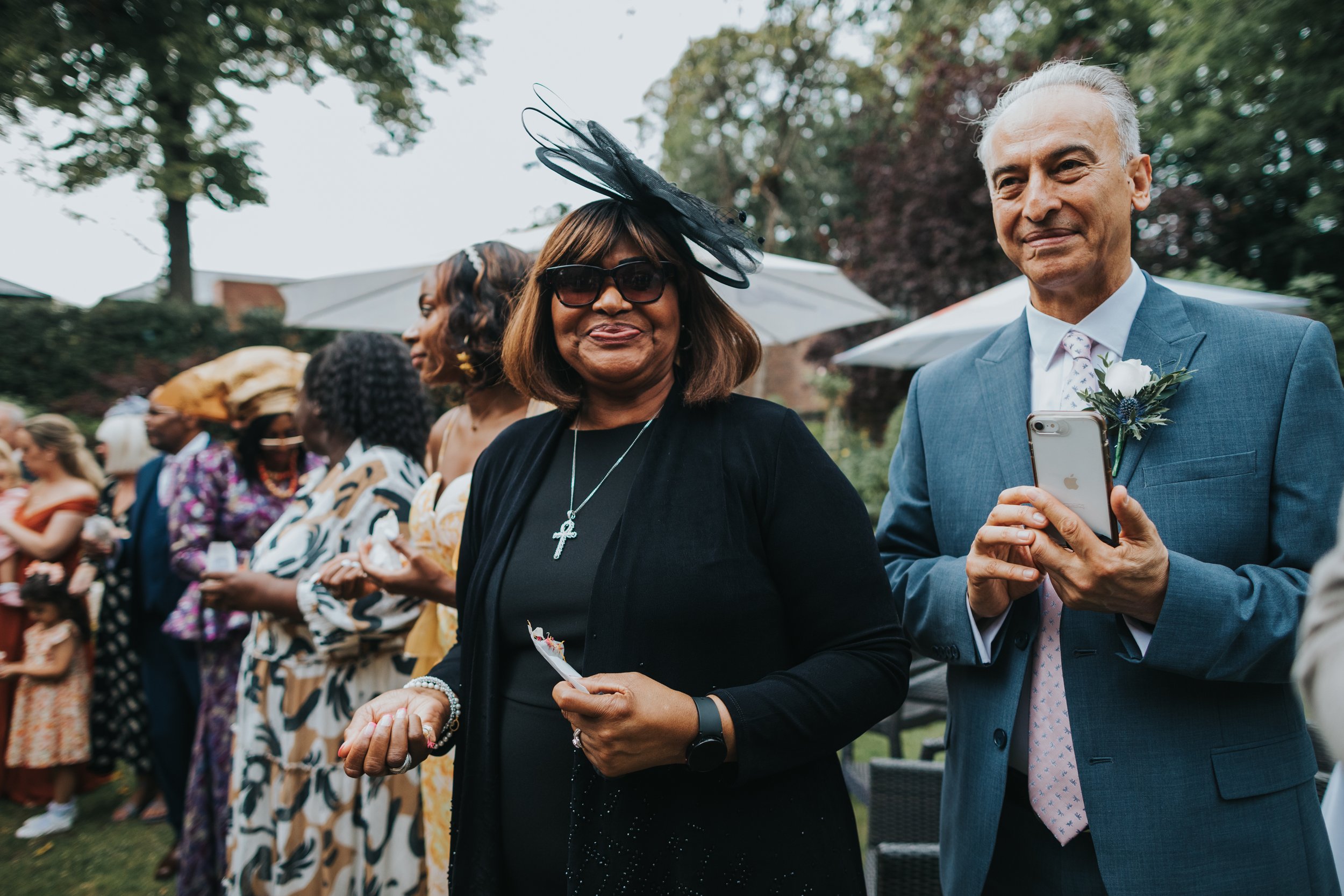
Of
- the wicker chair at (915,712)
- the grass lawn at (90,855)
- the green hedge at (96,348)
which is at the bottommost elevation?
the grass lawn at (90,855)

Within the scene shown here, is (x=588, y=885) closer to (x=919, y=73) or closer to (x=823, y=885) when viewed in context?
(x=823, y=885)

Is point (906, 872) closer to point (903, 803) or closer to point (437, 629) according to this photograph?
point (903, 803)

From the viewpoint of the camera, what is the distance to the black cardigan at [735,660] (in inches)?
61.7

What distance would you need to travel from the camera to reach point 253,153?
1689cm

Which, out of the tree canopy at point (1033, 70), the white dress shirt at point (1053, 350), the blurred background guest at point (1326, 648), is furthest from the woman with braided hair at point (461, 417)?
the tree canopy at point (1033, 70)

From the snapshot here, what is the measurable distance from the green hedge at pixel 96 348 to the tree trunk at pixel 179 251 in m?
2.36

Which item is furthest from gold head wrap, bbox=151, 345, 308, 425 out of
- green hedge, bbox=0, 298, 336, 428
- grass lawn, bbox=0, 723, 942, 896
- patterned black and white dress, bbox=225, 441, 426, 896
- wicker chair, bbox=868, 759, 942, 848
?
green hedge, bbox=0, 298, 336, 428

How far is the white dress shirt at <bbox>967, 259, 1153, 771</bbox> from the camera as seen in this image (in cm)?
177

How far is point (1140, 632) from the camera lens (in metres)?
1.56

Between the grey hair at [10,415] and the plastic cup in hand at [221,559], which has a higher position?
the grey hair at [10,415]

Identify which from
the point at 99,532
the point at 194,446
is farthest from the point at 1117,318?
the point at 99,532

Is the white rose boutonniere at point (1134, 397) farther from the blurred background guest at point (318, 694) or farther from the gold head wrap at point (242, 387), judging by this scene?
the gold head wrap at point (242, 387)

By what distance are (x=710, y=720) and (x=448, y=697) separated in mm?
711

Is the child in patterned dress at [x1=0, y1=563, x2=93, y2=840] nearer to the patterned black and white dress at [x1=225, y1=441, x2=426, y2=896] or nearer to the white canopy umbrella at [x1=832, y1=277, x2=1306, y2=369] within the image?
the patterned black and white dress at [x1=225, y1=441, x2=426, y2=896]
